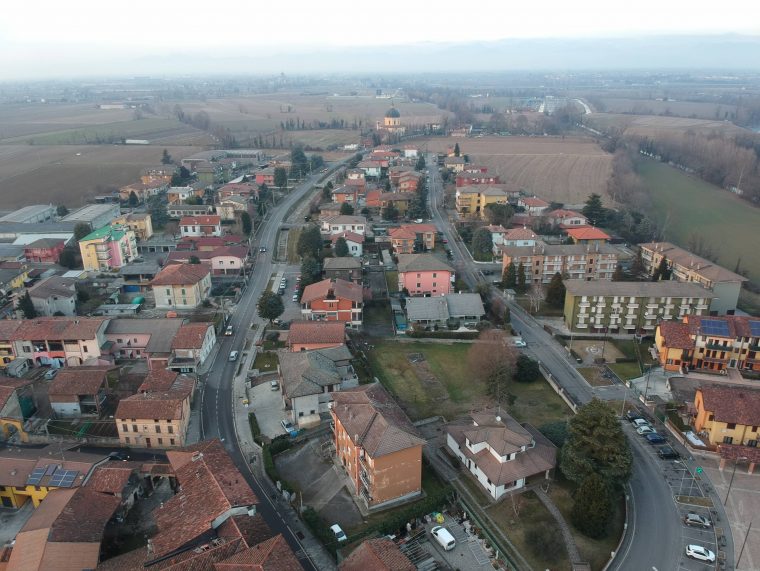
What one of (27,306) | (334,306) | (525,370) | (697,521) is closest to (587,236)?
(525,370)

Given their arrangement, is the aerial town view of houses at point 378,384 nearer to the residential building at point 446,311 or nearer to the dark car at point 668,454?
the dark car at point 668,454

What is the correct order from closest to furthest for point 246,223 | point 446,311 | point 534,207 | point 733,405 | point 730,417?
point 730,417 < point 733,405 < point 446,311 < point 246,223 < point 534,207

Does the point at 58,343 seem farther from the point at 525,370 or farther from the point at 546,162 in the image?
the point at 546,162

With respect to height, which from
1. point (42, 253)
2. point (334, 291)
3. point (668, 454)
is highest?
point (334, 291)

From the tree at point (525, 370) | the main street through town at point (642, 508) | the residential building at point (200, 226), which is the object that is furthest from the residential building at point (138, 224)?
the tree at point (525, 370)

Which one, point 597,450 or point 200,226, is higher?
point 200,226

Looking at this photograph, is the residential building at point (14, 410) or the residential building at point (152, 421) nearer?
the residential building at point (152, 421)
